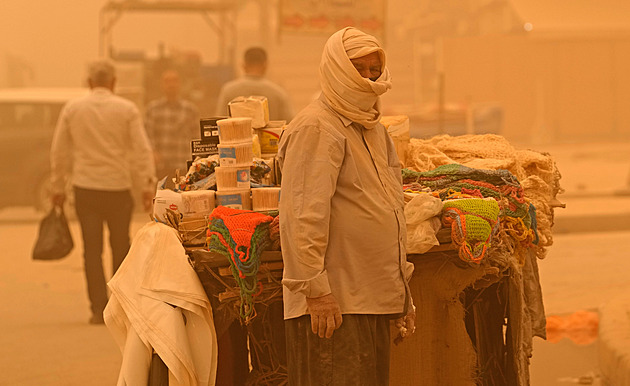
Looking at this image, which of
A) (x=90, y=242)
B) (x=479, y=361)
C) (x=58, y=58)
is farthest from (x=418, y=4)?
(x=479, y=361)

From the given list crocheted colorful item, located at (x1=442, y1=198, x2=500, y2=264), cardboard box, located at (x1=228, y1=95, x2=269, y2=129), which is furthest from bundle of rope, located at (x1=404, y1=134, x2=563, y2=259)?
cardboard box, located at (x1=228, y1=95, x2=269, y2=129)

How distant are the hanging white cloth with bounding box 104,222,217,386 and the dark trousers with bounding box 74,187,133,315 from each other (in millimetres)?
3382

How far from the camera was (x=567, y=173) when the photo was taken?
50.0ft

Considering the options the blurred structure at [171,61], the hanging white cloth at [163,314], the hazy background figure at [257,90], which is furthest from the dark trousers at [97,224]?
the blurred structure at [171,61]

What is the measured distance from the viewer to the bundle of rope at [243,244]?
11.1ft

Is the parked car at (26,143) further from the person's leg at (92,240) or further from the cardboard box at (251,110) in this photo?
the cardboard box at (251,110)

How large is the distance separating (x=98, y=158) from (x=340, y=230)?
4.13 meters

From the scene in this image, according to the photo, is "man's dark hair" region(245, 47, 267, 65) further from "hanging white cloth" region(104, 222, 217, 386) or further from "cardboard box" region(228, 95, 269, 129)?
"hanging white cloth" region(104, 222, 217, 386)

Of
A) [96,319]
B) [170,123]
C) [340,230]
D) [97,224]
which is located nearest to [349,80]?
[340,230]

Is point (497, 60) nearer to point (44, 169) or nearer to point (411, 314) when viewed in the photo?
point (44, 169)

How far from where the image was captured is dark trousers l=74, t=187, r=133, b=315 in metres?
6.90

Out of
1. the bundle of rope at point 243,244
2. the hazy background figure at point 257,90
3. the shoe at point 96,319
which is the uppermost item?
the hazy background figure at point 257,90

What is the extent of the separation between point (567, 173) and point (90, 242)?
33.3 feet

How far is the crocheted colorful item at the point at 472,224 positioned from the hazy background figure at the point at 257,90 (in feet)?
9.66
